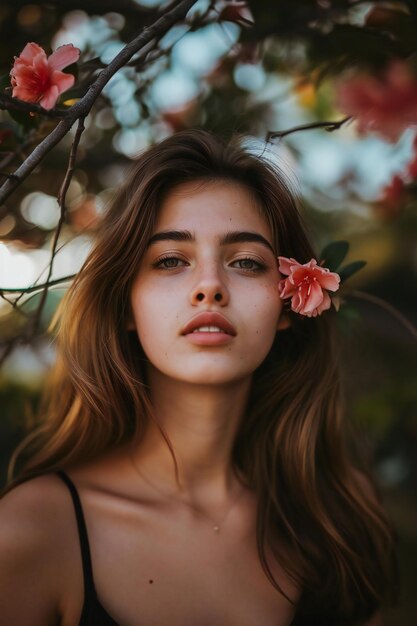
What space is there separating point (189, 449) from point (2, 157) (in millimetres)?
912

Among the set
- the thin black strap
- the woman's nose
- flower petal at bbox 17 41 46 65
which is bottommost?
the thin black strap

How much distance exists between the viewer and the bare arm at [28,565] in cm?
159

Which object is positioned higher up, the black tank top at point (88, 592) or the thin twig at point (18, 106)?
the thin twig at point (18, 106)

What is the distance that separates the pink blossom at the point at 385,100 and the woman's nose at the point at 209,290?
75 cm

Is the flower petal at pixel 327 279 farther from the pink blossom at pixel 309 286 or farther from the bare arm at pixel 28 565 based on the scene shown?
the bare arm at pixel 28 565

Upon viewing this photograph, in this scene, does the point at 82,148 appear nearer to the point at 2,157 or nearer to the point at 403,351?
the point at 2,157

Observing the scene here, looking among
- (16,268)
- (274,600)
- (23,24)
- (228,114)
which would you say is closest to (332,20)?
(228,114)

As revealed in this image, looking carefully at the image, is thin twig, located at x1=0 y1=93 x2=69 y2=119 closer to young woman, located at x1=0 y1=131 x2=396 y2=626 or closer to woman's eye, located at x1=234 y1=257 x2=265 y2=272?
young woman, located at x1=0 y1=131 x2=396 y2=626

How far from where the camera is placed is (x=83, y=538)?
5.71 feet

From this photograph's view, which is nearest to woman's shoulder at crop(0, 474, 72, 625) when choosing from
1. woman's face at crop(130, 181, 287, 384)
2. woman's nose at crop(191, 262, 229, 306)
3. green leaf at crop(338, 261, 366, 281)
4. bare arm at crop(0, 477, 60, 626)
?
bare arm at crop(0, 477, 60, 626)

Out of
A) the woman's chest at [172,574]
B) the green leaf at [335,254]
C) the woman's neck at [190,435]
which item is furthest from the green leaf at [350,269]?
the woman's chest at [172,574]

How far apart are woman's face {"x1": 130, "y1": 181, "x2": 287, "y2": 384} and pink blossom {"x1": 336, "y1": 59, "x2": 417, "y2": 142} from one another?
0.55 meters

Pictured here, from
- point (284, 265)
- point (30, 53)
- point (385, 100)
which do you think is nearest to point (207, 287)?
point (284, 265)

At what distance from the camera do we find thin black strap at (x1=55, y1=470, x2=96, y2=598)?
1.68m
